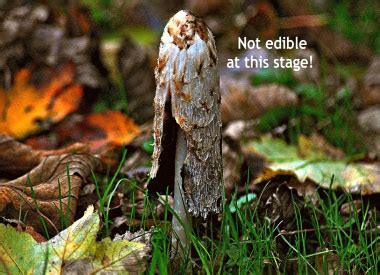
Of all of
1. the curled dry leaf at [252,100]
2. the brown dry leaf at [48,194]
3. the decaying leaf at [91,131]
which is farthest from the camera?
the curled dry leaf at [252,100]

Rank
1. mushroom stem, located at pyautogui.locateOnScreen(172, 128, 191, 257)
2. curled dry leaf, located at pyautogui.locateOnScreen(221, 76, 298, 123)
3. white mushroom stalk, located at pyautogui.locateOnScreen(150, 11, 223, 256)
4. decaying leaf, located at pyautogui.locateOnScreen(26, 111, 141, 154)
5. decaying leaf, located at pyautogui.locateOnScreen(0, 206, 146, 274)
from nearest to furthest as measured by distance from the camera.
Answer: decaying leaf, located at pyautogui.locateOnScreen(0, 206, 146, 274), white mushroom stalk, located at pyautogui.locateOnScreen(150, 11, 223, 256), mushroom stem, located at pyautogui.locateOnScreen(172, 128, 191, 257), decaying leaf, located at pyautogui.locateOnScreen(26, 111, 141, 154), curled dry leaf, located at pyautogui.locateOnScreen(221, 76, 298, 123)

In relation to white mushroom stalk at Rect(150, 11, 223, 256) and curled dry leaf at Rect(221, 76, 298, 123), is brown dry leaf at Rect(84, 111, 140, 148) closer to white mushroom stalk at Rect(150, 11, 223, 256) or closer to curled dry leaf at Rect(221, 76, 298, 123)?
curled dry leaf at Rect(221, 76, 298, 123)

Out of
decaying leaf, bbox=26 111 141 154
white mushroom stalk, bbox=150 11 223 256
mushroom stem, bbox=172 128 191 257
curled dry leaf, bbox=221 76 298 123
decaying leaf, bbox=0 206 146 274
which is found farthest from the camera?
curled dry leaf, bbox=221 76 298 123

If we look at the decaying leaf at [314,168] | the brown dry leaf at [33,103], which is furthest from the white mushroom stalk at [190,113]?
the brown dry leaf at [33,103]

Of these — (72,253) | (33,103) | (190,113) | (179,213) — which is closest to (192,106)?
(190,113)

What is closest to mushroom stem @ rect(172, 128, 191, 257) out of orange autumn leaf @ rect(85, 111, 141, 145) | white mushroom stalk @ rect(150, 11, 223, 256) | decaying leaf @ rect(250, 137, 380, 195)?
white mushroom stalk @ rect(150, 11, 223, 256)

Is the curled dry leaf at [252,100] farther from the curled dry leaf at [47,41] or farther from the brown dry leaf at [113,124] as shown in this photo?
the curled dry leaf at [47,41]

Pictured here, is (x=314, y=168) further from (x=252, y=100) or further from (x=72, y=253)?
(x=72, y=253)
